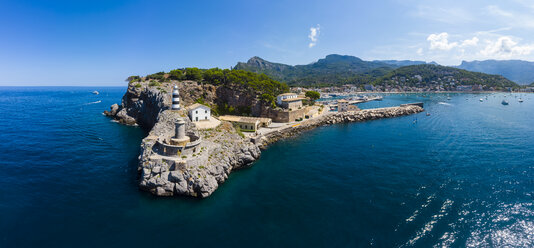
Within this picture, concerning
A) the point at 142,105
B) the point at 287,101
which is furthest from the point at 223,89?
the point at 142,105

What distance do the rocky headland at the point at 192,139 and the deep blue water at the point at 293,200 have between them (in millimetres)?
1805

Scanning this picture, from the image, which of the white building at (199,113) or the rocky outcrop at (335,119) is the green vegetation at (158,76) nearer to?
the white building at (199,113)

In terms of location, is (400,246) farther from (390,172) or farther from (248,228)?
(390,172)

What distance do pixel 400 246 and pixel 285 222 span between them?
10217mm

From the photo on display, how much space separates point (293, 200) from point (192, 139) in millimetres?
18764

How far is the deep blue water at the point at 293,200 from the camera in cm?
1995

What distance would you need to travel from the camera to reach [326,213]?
23.3 m

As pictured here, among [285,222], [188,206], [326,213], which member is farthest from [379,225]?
[188,206]

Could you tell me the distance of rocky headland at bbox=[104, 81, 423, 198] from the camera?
87.7ft

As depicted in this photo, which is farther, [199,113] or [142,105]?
[142,105]

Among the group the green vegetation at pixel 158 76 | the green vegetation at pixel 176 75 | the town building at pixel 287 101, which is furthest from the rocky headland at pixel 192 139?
the town building at pixel 287 101

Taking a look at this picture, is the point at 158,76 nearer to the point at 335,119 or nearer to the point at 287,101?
the point at 287,101

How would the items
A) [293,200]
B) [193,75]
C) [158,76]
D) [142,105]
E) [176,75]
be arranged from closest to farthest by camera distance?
1. [293,200]
2. [142,105]
3. [193,75]
4. [176,75]
5. [158,76]

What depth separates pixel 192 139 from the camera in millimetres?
34844
